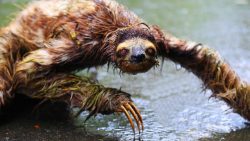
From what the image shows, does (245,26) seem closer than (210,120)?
No

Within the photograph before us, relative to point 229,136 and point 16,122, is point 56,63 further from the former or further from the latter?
point 229,136

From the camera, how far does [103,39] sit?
3.38 meters

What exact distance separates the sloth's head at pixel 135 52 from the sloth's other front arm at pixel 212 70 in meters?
0.39

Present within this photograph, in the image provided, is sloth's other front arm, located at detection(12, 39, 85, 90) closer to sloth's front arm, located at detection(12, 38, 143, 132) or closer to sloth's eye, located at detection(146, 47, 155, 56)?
sloth's front arm, located at detection(12, 38, 143, 132)

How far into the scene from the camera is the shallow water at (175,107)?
3.44 metres

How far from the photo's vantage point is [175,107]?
3.94m

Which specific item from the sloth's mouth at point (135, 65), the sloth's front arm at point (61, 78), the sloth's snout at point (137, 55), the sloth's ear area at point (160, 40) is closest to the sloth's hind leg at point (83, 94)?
the sloth's front arm at point (61, 78)

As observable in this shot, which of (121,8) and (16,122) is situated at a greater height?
(121,8)

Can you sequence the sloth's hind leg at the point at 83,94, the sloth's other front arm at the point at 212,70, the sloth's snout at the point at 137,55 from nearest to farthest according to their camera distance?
the sloth's snout at the point at 137,55 → the sloth's hind leg at the point at 83,94 → the sloth's other front arm at the point at 212,70

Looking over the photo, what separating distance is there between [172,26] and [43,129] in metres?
3.05

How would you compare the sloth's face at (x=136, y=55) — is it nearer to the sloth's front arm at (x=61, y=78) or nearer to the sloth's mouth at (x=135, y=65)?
the sloth's mouth at (x=135, y=65)

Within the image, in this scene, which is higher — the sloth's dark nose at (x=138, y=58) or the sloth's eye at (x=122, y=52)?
the sloth's eye at (x=122, y=52)

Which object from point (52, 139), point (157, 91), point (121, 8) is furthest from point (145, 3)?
point (52, 139)

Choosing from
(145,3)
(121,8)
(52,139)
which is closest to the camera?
(52,139)
